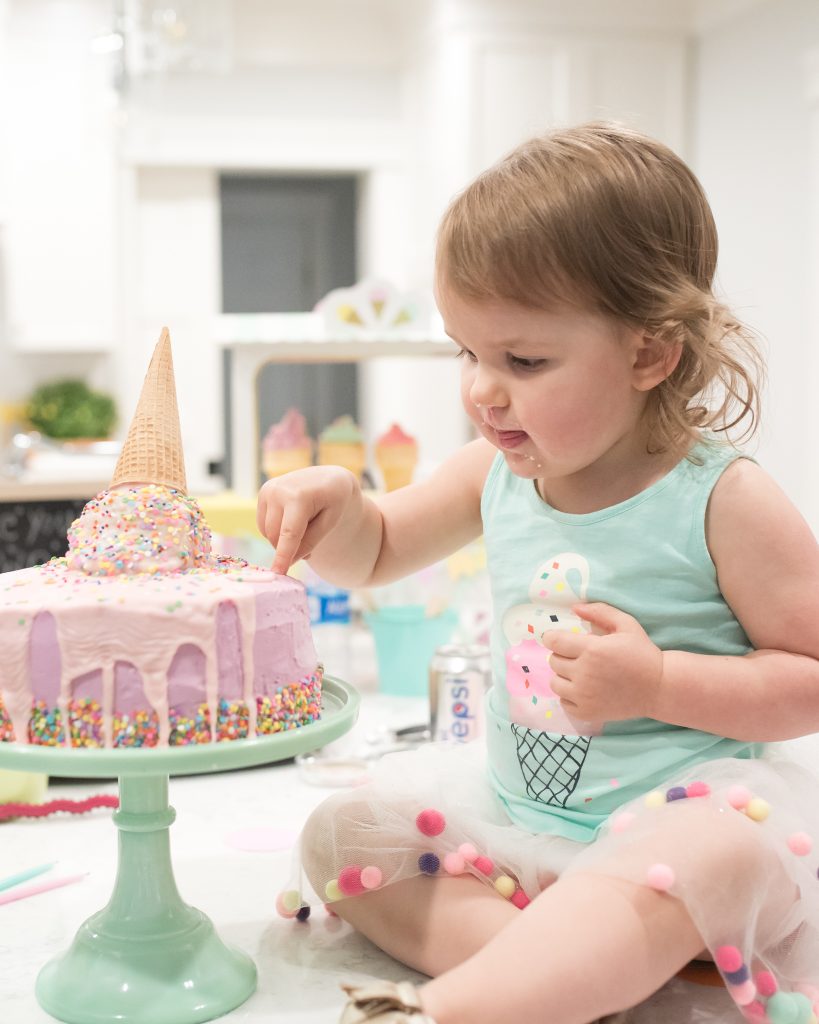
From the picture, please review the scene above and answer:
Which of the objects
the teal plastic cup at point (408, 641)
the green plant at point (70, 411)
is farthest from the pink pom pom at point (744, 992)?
the green plant at point (70, 411)

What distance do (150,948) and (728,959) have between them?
0.44 m

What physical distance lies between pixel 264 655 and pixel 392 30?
14.2 feet

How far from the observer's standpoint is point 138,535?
99cm

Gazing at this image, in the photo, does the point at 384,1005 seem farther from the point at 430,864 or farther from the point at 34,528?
the point at 34,528

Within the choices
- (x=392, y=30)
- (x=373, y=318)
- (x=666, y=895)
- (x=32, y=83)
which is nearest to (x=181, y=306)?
(x=32, y=83)

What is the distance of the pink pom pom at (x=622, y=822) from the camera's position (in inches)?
37.0

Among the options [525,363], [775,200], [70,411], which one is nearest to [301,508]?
[525,363]

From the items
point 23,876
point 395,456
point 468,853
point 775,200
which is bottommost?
point 23,876

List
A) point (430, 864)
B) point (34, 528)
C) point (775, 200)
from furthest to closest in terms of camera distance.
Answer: point (775, 200), point (34, 528), point (430, 864)

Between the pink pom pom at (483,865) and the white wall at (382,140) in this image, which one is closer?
the pink pom pom at (483,865)

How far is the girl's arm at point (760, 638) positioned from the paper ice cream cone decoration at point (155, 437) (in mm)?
454

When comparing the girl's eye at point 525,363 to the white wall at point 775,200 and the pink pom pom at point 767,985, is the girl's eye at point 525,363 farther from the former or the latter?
the white wall at point 775,200

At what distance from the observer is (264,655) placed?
94 cm

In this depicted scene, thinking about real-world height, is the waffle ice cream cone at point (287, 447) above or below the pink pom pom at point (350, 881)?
above
